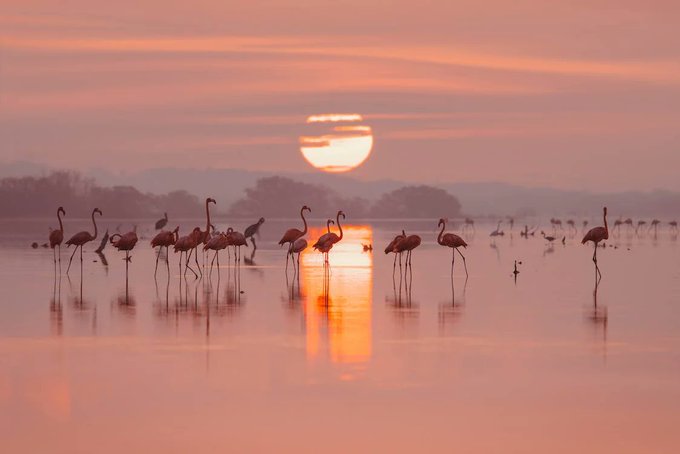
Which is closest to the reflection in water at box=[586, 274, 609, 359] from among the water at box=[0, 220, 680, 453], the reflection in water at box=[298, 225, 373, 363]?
the water at box=[0, 220, 680, 453]

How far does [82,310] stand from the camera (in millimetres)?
18172

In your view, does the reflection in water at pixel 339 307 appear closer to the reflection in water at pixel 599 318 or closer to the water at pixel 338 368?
the water at pixel 338 368

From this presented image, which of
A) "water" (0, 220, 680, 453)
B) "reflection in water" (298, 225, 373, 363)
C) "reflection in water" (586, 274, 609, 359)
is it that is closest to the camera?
"water" (0, 220, 680, 453)

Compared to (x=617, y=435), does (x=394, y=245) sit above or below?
above

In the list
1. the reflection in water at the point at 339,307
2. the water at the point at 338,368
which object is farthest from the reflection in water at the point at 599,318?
the reflection in water at the point at 339,307

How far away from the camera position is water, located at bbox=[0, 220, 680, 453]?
9164mm

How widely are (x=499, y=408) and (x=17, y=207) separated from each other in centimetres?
13780

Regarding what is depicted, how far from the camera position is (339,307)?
18.8 metres

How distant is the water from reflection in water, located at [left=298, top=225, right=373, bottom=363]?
0.19 ft

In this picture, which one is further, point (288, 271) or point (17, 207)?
point (17, 207)

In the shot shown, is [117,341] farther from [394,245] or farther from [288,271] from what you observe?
[288,271]

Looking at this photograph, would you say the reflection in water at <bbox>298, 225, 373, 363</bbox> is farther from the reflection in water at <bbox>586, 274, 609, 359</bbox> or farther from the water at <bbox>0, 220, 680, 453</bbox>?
the reflection in water at <bbox>586, 274, 609, 359</bbox>

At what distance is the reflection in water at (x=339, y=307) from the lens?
45.2ft

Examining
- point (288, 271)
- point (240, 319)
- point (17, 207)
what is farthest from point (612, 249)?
point (17, 207)
